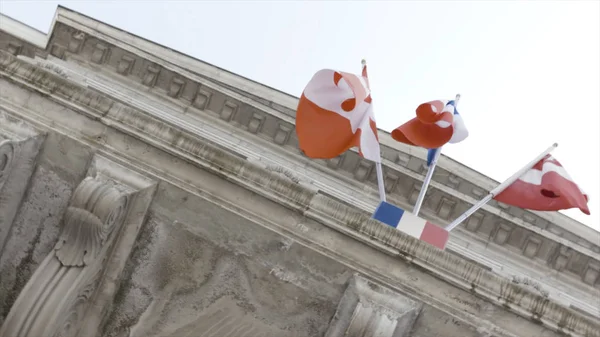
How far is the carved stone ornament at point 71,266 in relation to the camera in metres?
5.95

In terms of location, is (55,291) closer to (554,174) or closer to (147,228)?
(147,228)

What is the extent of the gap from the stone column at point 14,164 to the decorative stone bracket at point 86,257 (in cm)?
64

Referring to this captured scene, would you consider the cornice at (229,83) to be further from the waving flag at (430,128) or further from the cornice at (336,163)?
the waving flag at (430,128)

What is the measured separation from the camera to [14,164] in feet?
21.1

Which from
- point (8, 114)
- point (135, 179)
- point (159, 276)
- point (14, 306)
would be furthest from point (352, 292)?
point (8, 114)

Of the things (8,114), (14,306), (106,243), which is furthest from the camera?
(8,114)

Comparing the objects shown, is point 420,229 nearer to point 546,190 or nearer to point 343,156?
point 546,190

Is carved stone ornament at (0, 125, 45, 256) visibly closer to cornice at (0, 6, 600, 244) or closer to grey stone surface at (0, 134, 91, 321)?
grey stone surface at (0, 134, 91, 321)

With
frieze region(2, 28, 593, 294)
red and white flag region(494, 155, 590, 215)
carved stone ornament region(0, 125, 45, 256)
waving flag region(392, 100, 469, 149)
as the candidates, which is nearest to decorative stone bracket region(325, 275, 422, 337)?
carved stone ornament region(0, 125, 45, 256)

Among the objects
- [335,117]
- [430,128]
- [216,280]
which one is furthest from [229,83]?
[216,280]

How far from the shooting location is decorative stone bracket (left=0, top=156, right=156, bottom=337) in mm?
5980

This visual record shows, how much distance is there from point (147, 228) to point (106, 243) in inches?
17.8

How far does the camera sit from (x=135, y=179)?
656cm

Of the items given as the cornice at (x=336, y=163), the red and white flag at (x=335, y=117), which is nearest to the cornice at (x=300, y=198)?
the red and white flag at (x=335, y=117)
